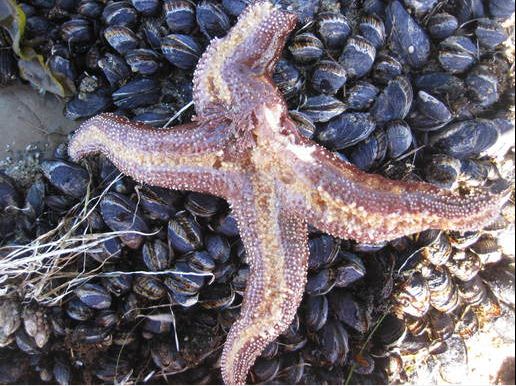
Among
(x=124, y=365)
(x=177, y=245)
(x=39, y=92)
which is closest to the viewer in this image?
(x=177, y=245)

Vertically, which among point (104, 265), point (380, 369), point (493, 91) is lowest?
point (380, 369)

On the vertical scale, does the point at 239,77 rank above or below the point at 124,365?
above

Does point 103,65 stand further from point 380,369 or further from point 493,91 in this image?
point 380,369

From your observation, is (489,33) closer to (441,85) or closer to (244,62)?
(441,85)

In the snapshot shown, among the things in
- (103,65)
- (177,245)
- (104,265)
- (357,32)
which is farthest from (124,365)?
A: (357,32)

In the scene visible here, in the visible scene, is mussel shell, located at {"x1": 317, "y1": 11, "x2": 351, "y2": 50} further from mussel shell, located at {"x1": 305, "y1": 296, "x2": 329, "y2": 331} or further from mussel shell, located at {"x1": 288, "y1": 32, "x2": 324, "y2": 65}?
mussel shell, located at {"x1": 305, "y1": 296, "x2": 329, "y2": 331}

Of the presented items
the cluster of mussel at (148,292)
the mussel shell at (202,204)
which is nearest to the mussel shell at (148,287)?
the cluster of mussel at (148,292)

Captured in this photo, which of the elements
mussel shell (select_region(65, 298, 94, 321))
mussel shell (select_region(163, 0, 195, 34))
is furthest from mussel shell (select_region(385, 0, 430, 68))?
mussel shell (select_region(65, 298, 94, 321))
